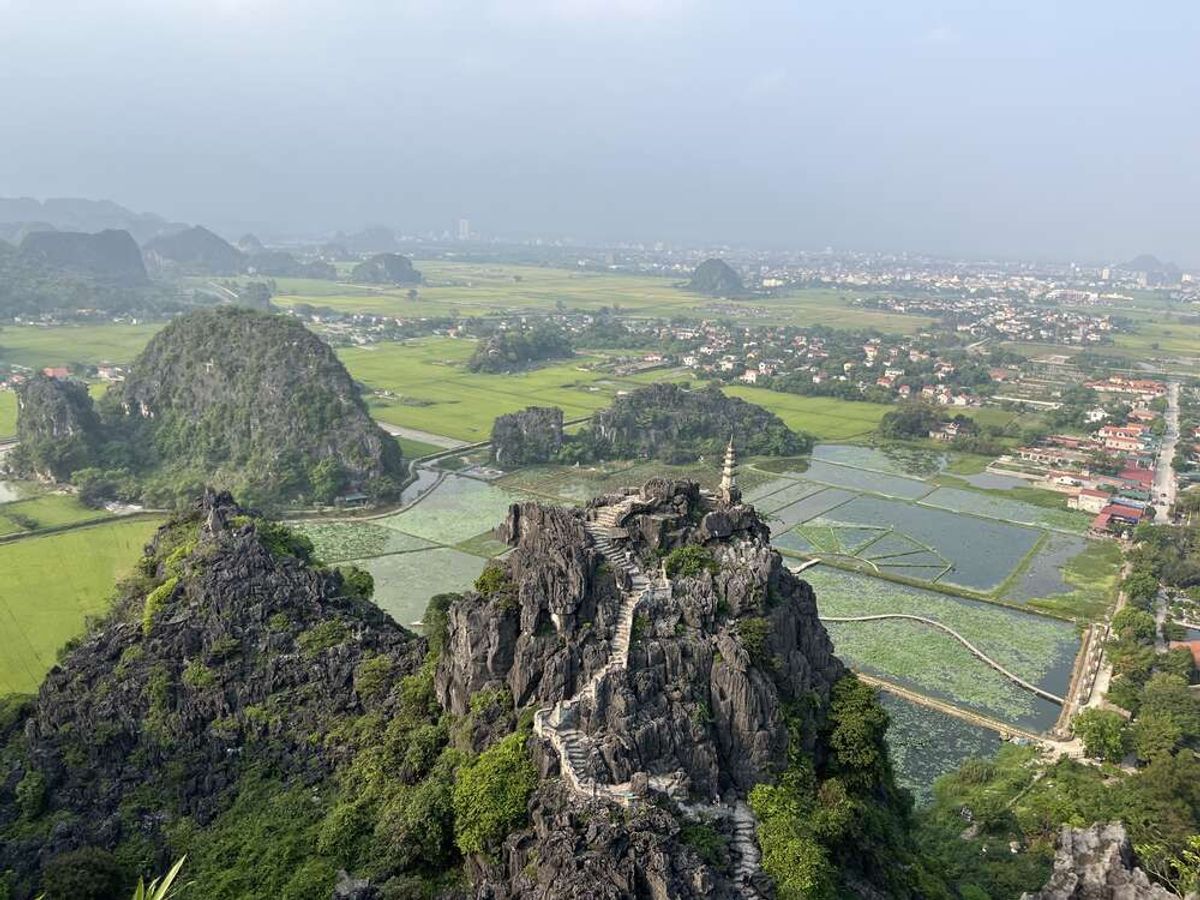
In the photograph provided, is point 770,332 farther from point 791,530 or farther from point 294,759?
point 294,759

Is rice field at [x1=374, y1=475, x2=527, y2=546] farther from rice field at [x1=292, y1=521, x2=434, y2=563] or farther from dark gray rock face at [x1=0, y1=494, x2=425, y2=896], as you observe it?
dark gray rock face at [x1=0, y1=494, x2=425, y2=896]

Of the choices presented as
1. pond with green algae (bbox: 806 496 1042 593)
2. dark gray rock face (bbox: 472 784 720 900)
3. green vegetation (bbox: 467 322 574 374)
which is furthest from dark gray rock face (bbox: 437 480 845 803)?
green vegetation (bbox: 467 322 574 374)

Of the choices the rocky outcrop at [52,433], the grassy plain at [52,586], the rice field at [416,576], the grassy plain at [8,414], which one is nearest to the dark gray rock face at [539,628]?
the rice field at [416,576]

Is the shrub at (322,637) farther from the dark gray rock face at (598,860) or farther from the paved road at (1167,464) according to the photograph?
the paved road at (1167,464)

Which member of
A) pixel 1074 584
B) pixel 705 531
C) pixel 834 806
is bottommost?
pixel 1074 584

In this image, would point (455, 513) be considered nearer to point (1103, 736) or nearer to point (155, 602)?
point (155, 602)

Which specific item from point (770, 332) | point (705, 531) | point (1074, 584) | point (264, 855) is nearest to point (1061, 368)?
point (770, 332)
